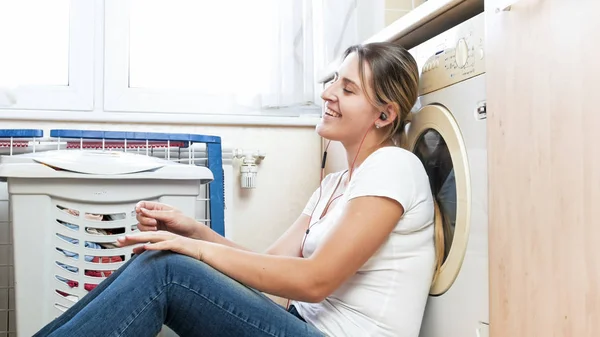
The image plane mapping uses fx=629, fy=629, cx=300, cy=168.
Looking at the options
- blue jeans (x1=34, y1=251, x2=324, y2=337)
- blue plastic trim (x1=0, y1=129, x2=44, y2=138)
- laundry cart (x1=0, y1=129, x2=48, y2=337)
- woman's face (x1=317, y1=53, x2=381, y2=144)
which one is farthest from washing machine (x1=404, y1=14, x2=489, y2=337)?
laundry cart (x1=0, y1=129, x2=48, y2=337)

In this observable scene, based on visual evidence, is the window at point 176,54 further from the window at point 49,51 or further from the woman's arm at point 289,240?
the woman's arm at point 289,240

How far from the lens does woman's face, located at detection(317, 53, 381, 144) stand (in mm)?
1252

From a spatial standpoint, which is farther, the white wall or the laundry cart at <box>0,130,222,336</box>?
the white wall

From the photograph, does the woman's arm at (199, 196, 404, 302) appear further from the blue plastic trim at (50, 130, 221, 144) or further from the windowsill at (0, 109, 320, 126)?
the windowsill at (0, 109, 320, 126)

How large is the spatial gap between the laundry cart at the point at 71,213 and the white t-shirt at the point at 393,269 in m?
0.51

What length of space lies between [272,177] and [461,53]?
41.0 inches

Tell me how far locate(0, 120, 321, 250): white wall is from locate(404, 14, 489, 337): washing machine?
0.83 m

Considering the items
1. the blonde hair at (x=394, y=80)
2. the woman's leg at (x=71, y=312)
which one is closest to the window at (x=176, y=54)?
the blonde hair at (x=394, y=80)

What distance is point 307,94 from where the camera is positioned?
197 cm

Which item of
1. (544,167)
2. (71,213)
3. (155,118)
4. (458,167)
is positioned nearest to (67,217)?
(71,213)

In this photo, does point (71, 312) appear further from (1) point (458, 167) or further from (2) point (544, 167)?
(2) point (544, 167)

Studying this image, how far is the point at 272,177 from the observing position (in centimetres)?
202

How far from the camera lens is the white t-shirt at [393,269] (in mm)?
1095

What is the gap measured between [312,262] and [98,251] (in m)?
0.60
